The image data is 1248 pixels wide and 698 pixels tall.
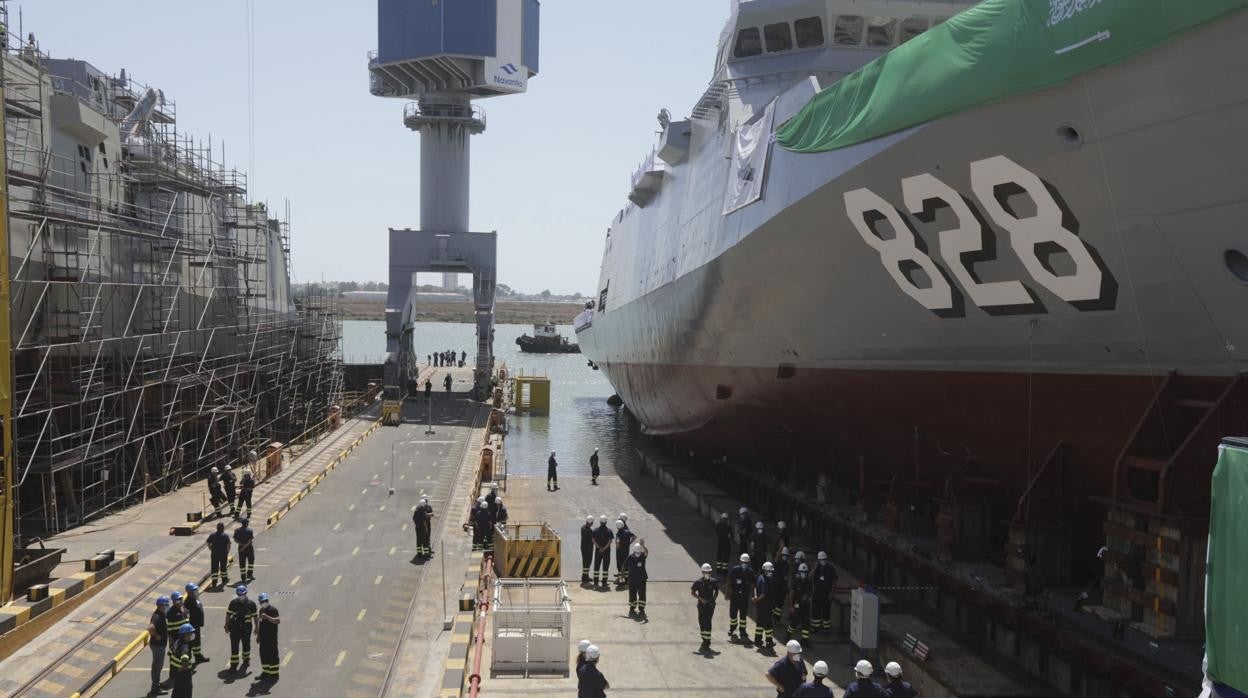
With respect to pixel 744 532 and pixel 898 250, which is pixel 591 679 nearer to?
pixel 898 250

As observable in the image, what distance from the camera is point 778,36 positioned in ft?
61.0

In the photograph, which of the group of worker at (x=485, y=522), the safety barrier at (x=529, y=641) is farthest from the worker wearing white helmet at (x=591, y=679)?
the group of worker at (x=485, y=522)

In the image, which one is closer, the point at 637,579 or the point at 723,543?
the point at 637,579

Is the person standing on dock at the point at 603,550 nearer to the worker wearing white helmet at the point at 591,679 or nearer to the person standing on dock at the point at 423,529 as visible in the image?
the person standing on dock at the point at 423,529

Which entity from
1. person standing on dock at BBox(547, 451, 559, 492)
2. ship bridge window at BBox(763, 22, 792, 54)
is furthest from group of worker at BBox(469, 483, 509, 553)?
ship bridge window at BBox(763, 22, 792, 54)

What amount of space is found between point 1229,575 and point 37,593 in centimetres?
1291

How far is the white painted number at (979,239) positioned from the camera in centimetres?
915

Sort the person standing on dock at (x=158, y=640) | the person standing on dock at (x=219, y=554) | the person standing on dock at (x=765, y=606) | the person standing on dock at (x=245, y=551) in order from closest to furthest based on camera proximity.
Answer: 1. the person standing on dock at (x=158, y=640)
2. the person standing on dock at (x=765, y=606)
3. the person standing on dock at (x=219, y=554)
4. the person standing on dock at (x=245, y=551)

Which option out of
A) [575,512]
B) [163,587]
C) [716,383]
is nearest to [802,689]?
[163,587]

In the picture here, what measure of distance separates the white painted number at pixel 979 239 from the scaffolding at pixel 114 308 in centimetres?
1208

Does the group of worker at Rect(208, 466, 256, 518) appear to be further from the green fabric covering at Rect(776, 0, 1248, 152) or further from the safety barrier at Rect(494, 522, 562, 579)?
the green fabric covering at Rect(776, 0, 1248, 152)

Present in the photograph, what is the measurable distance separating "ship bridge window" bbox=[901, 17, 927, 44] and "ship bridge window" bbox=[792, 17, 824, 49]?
147cm

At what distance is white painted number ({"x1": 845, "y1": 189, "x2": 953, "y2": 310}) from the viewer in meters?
10.8

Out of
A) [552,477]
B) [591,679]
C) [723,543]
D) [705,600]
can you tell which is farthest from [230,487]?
[591,679]
